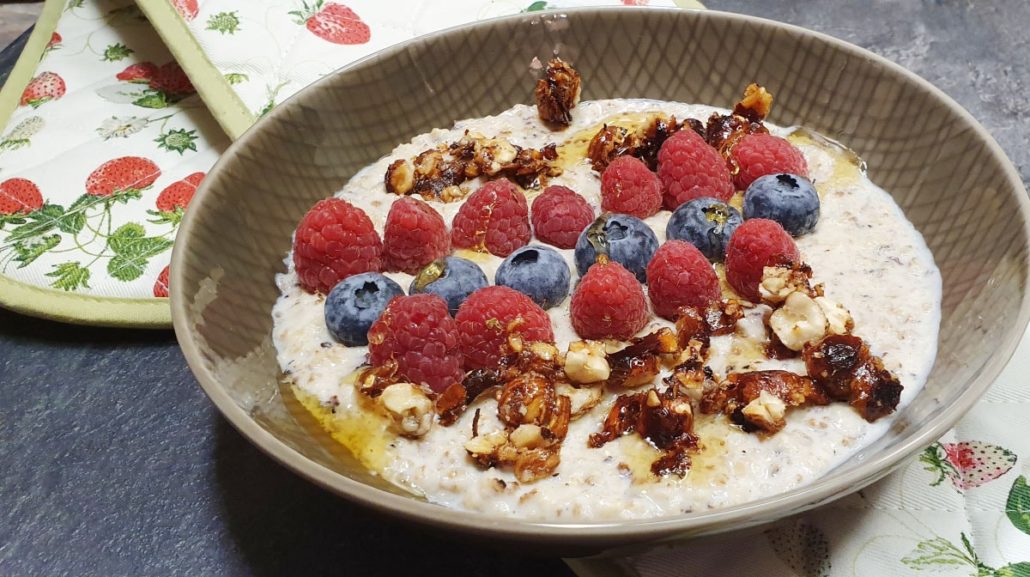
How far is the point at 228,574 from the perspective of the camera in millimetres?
1137

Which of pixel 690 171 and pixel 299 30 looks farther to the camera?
pixel 299 30

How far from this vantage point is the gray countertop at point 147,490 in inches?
44.8

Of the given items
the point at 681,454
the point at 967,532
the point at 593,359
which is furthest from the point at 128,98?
the point at 967,532

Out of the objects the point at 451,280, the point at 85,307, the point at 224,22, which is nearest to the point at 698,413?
the point at 451,280

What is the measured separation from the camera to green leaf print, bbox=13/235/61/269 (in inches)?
62.7

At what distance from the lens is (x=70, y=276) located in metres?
1.57

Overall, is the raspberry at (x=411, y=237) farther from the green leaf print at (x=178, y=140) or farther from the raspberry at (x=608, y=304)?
the green leaf print at (x=178, y=140)

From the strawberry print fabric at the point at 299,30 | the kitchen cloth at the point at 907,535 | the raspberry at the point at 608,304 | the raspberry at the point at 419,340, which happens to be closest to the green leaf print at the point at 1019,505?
the kitchen cloth at the point at 907,535

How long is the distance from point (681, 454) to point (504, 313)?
326 millimetres

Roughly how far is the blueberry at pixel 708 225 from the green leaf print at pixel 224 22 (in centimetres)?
120

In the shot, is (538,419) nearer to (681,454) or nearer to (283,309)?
(681,454)

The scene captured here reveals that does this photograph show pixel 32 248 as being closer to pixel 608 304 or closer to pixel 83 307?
pixel 83 307

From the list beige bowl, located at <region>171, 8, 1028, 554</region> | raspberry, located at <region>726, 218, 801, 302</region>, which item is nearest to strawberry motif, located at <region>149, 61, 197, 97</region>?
beige bowl, located at <region>171, 8, 1028, 554</region>

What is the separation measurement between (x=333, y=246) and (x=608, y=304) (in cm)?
Result: 48
